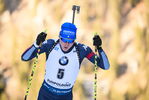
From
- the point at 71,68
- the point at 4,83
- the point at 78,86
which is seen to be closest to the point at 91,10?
the point at 78,86

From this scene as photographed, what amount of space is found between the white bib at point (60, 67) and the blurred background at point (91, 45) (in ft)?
2.96

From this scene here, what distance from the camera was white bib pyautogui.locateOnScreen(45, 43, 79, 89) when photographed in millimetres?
1314

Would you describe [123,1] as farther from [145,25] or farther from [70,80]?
[70,80]

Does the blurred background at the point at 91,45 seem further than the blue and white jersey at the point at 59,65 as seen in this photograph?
Yes

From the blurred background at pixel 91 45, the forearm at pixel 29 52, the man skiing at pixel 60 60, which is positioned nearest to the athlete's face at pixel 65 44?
the man skiing at pixel 60 60

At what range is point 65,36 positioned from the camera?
1279mm

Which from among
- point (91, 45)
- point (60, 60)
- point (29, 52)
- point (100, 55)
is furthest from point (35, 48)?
point (91, 45)

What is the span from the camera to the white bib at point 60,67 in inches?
51.8

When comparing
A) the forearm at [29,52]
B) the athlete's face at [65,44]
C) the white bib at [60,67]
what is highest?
the athlete's face at [65,44]

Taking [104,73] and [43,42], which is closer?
[43,42]

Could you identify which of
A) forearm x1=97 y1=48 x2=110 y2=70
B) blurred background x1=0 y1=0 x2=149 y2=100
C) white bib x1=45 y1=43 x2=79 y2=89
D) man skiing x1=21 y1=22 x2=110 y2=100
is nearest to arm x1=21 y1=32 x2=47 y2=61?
man skiing x1=21 y1=22 x2=110 y2=100

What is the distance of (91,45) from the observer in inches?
86.8

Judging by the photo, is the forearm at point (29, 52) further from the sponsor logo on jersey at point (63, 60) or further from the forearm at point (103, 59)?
the forearm at point (103, 59)

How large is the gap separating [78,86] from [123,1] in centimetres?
127
